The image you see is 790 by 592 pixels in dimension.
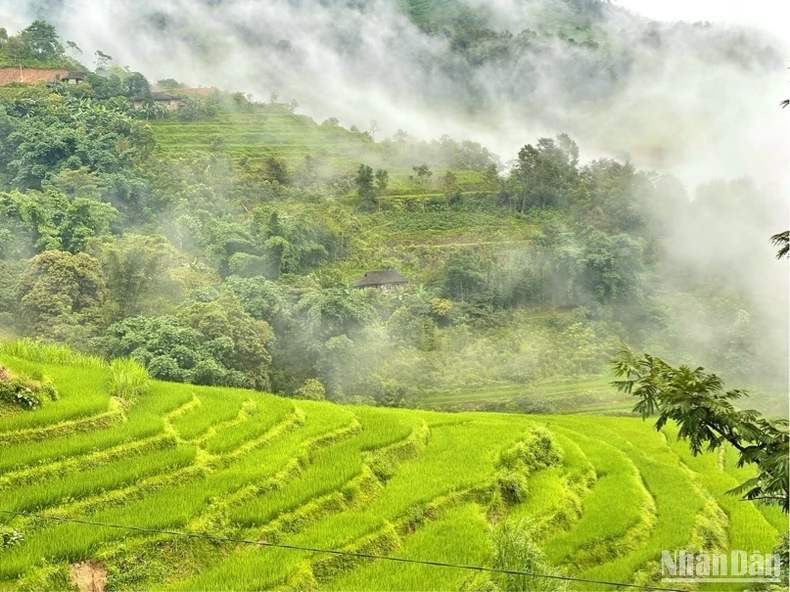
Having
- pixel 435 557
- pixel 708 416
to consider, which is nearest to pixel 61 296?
pixel 435 557

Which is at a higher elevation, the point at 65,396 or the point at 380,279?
the point at 380,279

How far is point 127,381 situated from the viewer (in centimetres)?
788

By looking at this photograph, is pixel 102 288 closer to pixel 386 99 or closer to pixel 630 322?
pixel 630 322

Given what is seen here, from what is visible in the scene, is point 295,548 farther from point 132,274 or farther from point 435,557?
point 132,274

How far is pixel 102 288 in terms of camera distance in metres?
18.8

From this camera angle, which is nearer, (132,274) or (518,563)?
(518,563)

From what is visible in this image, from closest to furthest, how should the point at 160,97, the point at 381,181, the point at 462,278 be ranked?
1. the point at 462,278
2. the point at 381,181
3. the point at 160,97

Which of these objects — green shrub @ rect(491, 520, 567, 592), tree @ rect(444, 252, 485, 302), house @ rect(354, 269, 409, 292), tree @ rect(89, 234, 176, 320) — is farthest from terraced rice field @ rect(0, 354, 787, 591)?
tree @ rect(444, 252, 485, 302)

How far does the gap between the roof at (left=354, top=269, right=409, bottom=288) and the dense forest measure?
2.86ft

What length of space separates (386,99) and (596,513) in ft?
137

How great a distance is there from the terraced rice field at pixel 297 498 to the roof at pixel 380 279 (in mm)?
14822

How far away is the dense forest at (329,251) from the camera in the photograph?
17.9m

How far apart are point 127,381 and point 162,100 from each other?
33.0m

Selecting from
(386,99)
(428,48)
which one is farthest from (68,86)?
(428,48)
